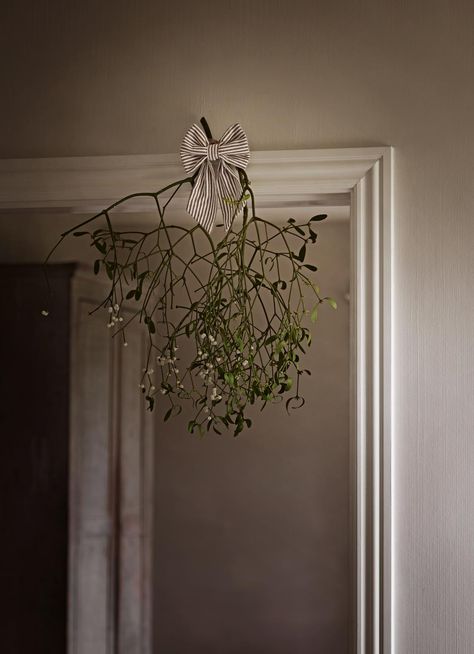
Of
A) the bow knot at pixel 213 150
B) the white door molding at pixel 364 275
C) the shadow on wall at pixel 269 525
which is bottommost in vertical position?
the shadow on wall at pixel 269 525

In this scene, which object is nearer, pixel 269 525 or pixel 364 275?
pixel 364 275

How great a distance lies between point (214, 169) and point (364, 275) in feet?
1.21

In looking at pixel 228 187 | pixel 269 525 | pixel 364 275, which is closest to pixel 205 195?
pixel 228 187

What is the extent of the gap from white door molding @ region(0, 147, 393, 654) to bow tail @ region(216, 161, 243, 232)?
40 millimetres

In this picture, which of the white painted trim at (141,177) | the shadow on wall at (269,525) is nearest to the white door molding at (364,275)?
the white painted trim at (141,177)

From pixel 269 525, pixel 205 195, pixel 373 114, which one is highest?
pixel 373 114

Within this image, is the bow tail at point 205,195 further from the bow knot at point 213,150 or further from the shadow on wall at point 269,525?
the shadow on wall at point 269,525

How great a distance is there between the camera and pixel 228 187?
1.60m

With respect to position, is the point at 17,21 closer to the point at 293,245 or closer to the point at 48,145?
the point at 48,145

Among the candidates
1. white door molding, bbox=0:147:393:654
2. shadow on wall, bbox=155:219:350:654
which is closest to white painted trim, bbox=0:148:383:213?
white door molding, bbox=0:147:393:654

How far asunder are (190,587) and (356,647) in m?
2.57

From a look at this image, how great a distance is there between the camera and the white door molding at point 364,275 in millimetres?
1538

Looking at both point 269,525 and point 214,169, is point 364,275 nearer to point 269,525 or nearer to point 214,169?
point 214,169

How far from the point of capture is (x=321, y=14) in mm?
1622
